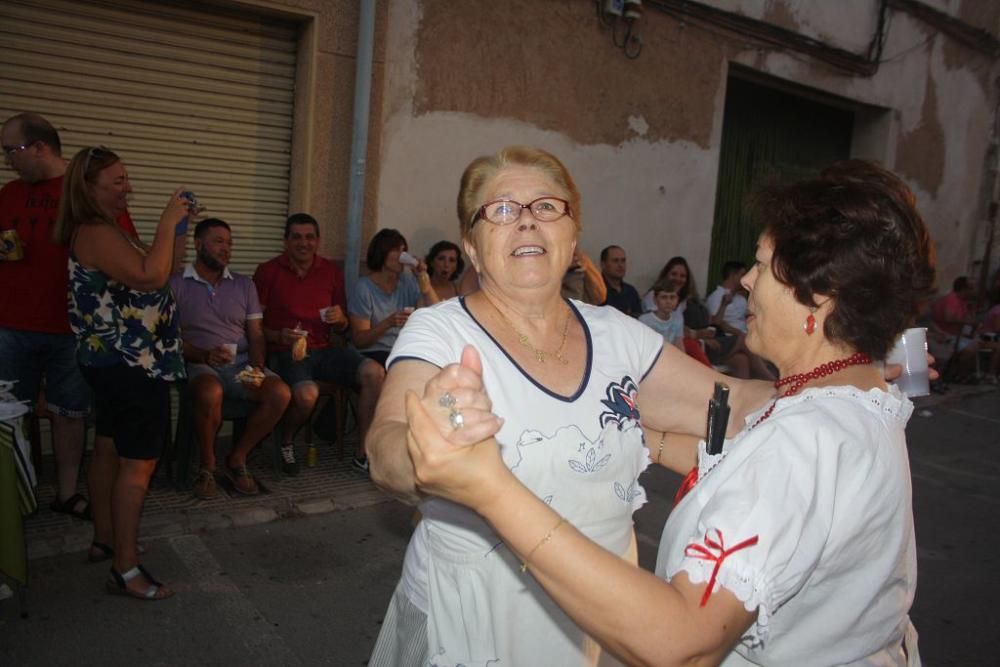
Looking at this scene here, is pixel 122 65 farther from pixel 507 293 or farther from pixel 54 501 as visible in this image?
pixel 507 293

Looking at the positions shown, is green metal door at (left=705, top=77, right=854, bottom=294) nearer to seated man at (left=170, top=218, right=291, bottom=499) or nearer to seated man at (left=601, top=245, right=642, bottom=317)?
seated man at (left=601, top=245, right=642, bottom=317)

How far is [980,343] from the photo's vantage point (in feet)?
37.6

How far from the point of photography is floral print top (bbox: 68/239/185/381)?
11.6 feet

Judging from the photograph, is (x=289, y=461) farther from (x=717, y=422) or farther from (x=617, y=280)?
(x=717, y=422)

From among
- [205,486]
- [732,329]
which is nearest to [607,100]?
[732,329]

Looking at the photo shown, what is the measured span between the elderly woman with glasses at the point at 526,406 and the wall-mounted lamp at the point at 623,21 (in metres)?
6.07

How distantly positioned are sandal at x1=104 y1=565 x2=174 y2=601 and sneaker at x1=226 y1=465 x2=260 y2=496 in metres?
1.25

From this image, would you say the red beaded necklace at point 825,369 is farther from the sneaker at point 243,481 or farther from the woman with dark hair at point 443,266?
the woman with dark hair at point 443,266

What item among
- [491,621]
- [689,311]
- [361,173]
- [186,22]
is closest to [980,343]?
[689,311]

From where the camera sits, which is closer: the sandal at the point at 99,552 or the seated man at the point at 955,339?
the sandal at the point at 99,552

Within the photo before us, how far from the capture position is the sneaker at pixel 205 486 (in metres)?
4.80

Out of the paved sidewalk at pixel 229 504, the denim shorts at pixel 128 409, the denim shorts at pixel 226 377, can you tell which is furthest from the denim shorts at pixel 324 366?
the denim shorts at pixel 128 409

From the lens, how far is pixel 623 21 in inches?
309

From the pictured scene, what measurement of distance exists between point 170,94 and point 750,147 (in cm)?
747
